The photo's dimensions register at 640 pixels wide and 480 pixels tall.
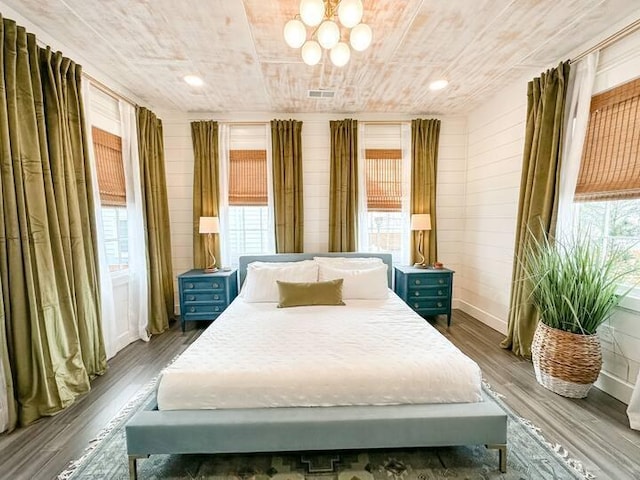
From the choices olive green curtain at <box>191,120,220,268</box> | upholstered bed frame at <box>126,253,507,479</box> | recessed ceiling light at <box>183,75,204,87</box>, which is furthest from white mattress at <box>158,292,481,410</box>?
recessed ceiling light at <box>183,75,204,87</box>

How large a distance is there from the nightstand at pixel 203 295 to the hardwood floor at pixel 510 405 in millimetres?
599

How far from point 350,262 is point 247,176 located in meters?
1.86

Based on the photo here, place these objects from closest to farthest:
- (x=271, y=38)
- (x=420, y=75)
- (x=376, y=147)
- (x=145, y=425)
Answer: (x=145, y=425) < (x=271, y=38) < (x=420, y=75) < (x=376, y=147)

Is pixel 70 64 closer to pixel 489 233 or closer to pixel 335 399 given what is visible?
pixel 335 399

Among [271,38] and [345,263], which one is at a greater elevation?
[271,38]

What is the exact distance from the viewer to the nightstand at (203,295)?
11.7 ft

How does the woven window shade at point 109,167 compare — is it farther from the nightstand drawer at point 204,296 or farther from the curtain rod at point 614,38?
the curtain rod at point 614,38

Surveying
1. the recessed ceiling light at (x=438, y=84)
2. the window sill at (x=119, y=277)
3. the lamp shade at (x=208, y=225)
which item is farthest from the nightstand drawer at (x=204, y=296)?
the recessed ceiling light at (x=438, y=84)

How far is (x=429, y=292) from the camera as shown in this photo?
372cm

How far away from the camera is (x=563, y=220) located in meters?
2.63

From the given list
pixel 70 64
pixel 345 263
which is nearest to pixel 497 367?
pixel 345 263

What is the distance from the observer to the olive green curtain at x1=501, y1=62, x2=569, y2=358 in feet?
8.70

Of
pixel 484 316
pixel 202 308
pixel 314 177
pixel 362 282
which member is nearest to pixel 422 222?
pixel 362 282

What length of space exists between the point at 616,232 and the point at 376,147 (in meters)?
2.67
